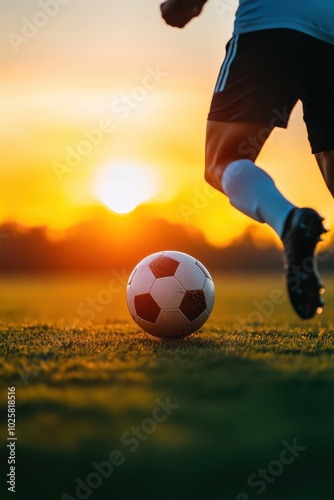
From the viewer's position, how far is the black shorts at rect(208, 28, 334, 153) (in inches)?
120

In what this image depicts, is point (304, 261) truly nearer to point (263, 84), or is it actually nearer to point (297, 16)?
point (263, 84)

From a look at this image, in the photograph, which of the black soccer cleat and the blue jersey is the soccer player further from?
the black soccer cleat

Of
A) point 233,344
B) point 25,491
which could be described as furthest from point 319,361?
point 25,491

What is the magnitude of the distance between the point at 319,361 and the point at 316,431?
1.35 meters

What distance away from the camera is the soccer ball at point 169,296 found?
181 inches

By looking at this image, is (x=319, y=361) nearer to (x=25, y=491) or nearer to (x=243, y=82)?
(x=243, y=82)

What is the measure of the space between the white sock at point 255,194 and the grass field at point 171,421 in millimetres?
866

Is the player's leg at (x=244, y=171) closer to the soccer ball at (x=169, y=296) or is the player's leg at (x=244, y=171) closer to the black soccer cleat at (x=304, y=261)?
the black soccer cleat at (x=304, y=261)

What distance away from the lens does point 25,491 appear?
2.06 m

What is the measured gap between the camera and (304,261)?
9.18ft

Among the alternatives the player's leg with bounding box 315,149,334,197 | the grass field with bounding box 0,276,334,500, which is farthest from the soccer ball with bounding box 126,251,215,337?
the player's leg with bounding box 315,149,334,197

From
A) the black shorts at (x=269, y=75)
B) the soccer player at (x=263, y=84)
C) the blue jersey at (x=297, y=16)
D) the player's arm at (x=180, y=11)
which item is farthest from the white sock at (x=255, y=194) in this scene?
the player's arm at (x=180, y=11)

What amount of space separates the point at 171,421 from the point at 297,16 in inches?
81.0

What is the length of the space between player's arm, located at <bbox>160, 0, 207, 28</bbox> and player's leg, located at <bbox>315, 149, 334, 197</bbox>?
1159mm
